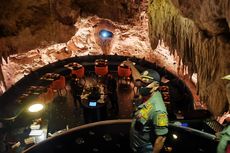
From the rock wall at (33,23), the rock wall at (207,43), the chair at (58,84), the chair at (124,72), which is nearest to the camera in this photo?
the rock wall at (207,43)

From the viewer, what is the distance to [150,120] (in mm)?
5191

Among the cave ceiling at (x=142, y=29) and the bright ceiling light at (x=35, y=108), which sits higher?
the cave ceiling at (x=142, y=29)

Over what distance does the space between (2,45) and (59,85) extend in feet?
8.29

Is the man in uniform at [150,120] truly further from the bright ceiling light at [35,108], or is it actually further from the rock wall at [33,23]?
the rock wall at [33,23]

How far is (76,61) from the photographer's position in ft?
43.3

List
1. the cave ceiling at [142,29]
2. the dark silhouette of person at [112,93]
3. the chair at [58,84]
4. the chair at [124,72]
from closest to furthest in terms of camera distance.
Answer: the cave ceiling at [142,29], the dark silhouette of person at [112,93], the chair at [58,84], the chair at [124,72]

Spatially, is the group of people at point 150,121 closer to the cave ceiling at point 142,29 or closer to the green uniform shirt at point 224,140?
the green uniform shirt at point 224,140

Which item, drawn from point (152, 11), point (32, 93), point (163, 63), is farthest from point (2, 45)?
point (163, 63)

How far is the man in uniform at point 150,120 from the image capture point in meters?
5.06

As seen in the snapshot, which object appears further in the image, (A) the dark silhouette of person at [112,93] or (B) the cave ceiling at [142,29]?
(A) the dark silhouette of person at [112,93]

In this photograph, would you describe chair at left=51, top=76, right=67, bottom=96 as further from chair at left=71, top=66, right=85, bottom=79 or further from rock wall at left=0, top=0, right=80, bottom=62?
rock wall at left=0, top=0, right=80, bottom=62

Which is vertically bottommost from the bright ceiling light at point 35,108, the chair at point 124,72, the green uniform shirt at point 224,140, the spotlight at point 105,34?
the bright ceiling light at point 35,108

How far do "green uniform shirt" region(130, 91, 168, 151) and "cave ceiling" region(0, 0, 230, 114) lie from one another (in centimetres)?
175

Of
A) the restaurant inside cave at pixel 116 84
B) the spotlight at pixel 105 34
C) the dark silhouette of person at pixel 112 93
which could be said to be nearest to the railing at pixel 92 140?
the restaurant inside cave at pixel 116 84
